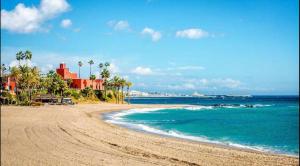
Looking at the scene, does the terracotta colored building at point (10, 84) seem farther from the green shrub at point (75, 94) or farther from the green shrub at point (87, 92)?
the green shrub at point (87, 92)

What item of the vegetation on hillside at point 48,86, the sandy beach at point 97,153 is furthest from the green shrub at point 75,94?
the sandy beach at point 97,153

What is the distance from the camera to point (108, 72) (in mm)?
115750

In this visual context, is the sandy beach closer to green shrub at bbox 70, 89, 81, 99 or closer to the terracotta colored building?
the terracotta colored building

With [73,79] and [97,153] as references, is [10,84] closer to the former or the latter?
[73,79]

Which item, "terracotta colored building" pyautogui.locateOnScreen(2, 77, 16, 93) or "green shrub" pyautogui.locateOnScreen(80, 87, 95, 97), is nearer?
"terracotta colored building" pyautogui.locateOnScreen(2, 77, 16, 93)

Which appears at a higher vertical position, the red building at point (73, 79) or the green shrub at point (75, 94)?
the red building at point (73, 79)

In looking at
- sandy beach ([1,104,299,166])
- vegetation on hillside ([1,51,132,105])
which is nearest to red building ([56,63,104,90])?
vegetation on hillside ([1,51,132,105])

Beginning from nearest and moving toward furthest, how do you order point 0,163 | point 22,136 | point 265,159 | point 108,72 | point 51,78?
point 0,163, point 265,159, point 22,136, point 51,78, point 108,72

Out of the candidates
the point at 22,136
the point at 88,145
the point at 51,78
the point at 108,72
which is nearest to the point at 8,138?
the point at 22,136

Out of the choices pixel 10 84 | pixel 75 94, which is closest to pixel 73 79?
pixel 75 94

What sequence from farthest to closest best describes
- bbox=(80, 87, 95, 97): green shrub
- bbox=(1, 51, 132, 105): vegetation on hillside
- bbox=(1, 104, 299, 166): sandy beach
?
1. bbox=(80, 87, 95, 97): green shrub
2. bbox=(1, 51, 132, 105): vegetation on hillside
3. bbox=(1, 104, 299, 166): sandy beach

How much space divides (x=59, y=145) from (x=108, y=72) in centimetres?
9438

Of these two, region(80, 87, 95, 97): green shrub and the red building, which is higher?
the red building

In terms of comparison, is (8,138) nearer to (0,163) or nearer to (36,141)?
(36,141)
